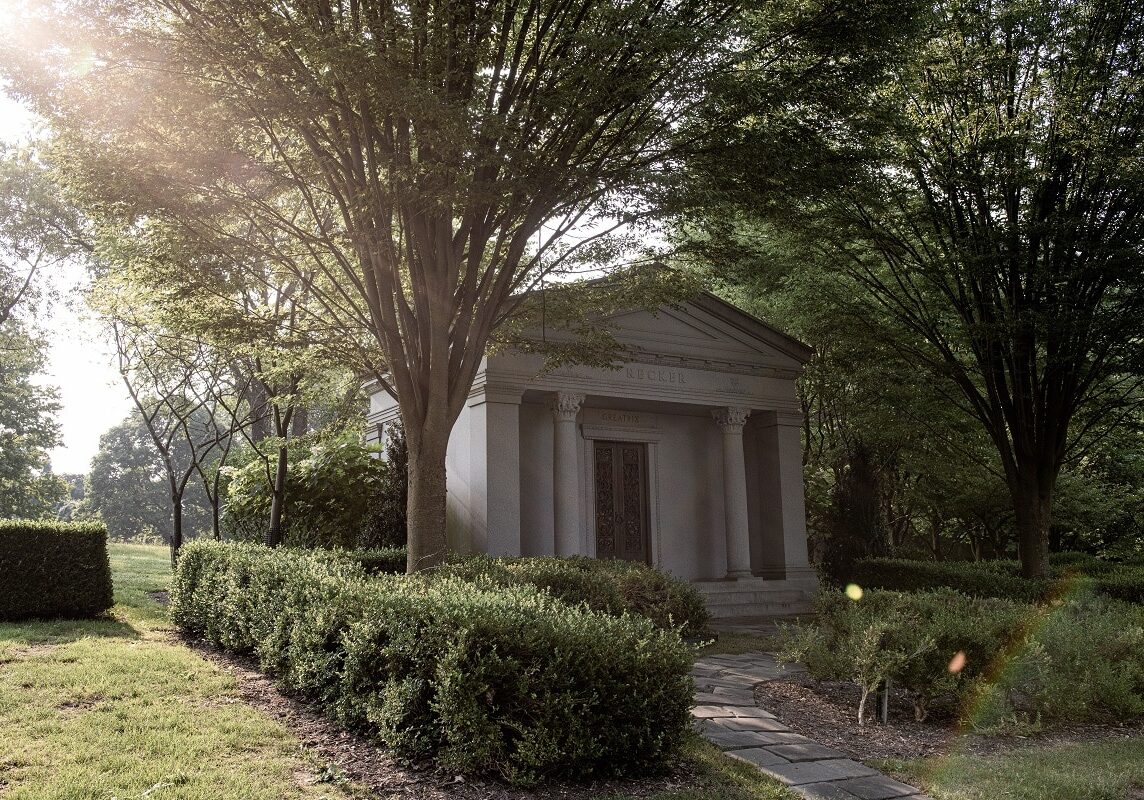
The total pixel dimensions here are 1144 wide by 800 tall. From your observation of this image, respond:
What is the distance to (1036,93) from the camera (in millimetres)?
12172

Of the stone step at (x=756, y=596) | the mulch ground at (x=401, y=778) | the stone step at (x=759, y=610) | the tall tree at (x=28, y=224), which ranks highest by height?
the tall tree at (x=28, y=224)

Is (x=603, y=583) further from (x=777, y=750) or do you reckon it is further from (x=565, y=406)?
(x=565, y=406)

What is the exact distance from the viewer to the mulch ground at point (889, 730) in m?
5.79

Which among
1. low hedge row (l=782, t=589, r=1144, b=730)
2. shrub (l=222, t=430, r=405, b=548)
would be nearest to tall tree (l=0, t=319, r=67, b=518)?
shrub (l=222, t=430, r=405, b=548)

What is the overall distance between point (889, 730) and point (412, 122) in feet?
23.1

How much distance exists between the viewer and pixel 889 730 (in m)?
6.25

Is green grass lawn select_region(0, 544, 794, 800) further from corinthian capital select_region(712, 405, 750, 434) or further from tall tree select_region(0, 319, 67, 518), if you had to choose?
tall tree select_region(0, 319, 67, 518)

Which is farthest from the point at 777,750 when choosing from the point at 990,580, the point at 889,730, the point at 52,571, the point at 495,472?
the point at 52,571

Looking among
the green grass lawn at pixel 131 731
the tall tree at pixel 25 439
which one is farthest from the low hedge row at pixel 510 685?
the tall tree at pixel 25 439

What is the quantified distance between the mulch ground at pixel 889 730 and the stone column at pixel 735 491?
797 centimetres

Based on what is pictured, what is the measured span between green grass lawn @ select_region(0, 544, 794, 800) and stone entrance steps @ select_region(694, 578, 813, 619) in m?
9.16

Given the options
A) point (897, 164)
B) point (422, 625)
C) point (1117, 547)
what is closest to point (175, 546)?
point (422, 625)

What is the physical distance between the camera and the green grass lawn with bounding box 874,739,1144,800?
4668 mm

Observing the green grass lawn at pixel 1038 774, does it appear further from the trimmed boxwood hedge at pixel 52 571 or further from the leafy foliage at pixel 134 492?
the leafy foliage at pixel 134 492
